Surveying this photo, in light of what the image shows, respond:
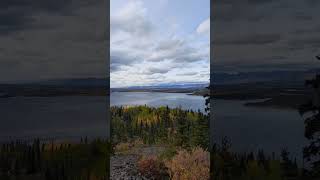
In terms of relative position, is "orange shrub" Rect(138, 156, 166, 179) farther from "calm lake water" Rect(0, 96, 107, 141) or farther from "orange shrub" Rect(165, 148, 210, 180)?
"calm lake water" Rect(0, 96, 107, 141)

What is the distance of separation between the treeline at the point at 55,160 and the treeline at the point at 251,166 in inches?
39.1

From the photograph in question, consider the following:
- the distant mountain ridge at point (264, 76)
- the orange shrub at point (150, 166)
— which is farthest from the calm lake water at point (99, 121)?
the orange shrub at point (150, 166)

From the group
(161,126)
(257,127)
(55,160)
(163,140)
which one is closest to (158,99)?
(161,126)

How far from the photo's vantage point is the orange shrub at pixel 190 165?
436 cm

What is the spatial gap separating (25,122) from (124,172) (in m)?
1.17

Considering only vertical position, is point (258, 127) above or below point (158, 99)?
below

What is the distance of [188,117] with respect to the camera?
14.6 feet

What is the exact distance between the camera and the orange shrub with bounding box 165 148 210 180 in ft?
14.3

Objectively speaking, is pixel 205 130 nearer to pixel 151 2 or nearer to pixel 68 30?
pixel 151 2

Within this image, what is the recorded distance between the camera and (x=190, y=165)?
14.4 ft

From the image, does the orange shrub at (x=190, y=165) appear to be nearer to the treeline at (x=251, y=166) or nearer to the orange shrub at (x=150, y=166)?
the orange shrub at (x=150, y=166)

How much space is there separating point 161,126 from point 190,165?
1.59ft

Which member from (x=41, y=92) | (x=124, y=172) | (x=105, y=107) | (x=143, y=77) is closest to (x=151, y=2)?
(x=143, y=77)

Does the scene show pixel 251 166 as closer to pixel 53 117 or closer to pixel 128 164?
pixel 128 164
